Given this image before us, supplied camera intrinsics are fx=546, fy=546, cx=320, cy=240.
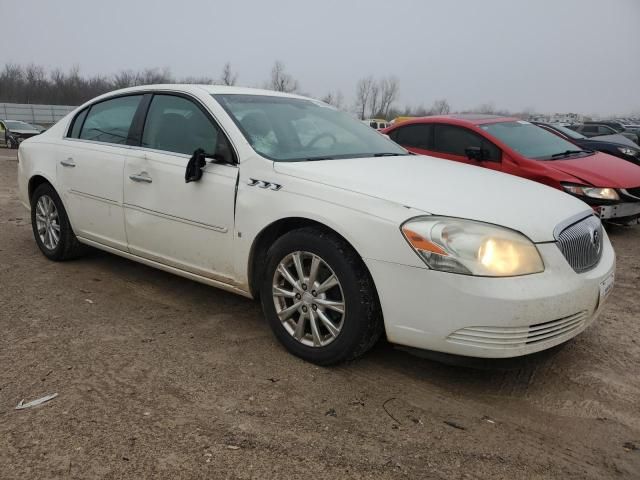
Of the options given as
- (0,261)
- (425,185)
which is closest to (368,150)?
(425,185)

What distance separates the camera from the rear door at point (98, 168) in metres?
4.14

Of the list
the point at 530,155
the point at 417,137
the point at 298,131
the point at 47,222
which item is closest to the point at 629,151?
the point at 530,155

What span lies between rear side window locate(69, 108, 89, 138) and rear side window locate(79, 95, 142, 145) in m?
0.05

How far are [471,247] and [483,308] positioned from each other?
29 cm

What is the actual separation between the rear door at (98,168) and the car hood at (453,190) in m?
1.59

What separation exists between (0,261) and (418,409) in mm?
4189

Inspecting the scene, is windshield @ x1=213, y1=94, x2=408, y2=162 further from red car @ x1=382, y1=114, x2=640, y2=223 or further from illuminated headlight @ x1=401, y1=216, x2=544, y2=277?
red car @ x1=382, y1=114, x2=640, y2=223

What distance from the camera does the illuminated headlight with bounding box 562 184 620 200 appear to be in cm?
611

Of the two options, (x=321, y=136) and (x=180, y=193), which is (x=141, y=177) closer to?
(x=180, y=193)

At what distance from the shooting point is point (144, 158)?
3.88 metres

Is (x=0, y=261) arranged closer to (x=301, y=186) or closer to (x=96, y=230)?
(x=96, y=230)

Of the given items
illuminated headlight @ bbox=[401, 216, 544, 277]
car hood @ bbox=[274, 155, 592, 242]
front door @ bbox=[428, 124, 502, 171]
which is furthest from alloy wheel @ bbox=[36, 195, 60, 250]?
front door @ bbox=[428, 124, 502, 171]

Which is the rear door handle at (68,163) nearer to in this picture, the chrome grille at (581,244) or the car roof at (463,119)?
the chrome grille at (581,244)

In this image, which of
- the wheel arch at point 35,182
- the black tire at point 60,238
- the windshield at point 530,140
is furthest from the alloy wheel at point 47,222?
the windshield at point 530,140
